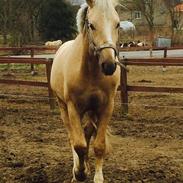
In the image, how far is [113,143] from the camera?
6781 mm

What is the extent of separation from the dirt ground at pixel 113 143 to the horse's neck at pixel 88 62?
1231mm

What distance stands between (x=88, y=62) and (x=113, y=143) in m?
2.40

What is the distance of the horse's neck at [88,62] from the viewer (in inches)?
181

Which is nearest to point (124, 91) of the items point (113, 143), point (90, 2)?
point (113, 143)

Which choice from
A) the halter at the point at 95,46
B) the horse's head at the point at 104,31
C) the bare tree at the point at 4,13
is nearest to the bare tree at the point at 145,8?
the bare tree at the point at 4,13

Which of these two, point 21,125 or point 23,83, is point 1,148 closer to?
point 21,125

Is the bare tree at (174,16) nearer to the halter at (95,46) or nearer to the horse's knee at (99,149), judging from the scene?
the horse's knee at (99,149)

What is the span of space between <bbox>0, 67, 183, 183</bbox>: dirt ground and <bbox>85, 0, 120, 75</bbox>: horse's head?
159cm

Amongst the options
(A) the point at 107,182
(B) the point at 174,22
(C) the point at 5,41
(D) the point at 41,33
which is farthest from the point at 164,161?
(B) the point at 174,22

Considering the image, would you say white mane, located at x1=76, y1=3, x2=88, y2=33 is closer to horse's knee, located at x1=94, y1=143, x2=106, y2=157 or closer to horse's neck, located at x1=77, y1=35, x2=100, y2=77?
horse's neck, located at x1=77, y1=35, x2=100, y2=77

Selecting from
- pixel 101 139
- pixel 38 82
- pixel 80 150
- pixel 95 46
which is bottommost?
pixel 38 82

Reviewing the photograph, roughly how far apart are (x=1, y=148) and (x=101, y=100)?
7.80ft

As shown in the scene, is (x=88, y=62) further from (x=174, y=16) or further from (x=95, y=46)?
(x=174, y=16)

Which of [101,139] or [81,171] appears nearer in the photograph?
[101,139]
